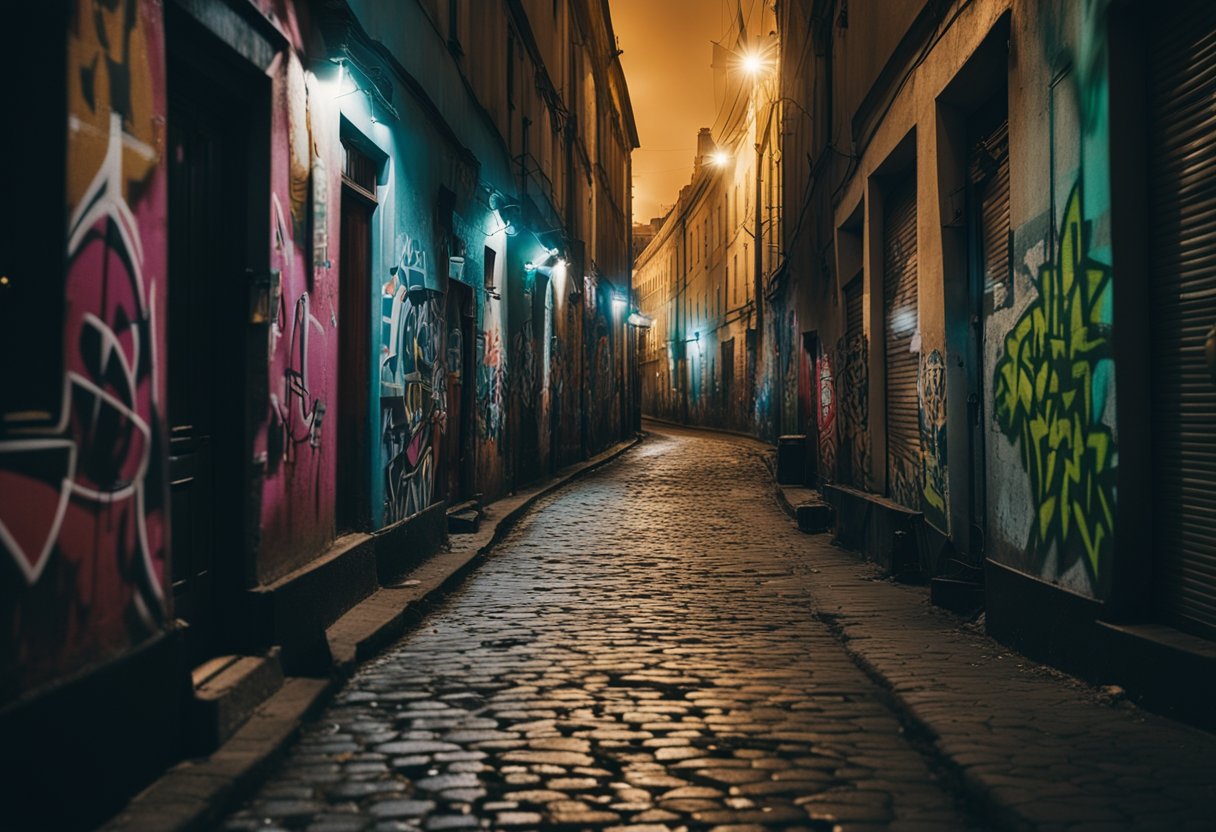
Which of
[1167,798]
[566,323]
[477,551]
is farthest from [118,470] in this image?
[566,323]

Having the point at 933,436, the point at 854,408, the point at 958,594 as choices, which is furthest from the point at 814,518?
the point at 958,594

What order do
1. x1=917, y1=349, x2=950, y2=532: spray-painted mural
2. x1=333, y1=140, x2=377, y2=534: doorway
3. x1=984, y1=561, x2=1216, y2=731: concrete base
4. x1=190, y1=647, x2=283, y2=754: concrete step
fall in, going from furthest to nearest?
1. x1=917, y1=349, x2=950, y2=532: spray-painted mural
2. x1=333, y1=140, x2=377, y2=534: doorway
3. x1=984, y1=561, x2=1216, y2=731: concrete base
4. x1=190, y1=647, x2=283, y2=754: concrete step

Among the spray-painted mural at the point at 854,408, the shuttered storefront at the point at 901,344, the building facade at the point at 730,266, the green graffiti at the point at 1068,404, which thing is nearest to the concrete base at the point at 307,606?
the green graffiti at the point at 1068,404

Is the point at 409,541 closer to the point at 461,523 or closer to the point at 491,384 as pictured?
the point at 461,523

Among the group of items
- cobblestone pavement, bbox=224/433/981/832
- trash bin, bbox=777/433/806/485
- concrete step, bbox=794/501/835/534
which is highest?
trash bin, bbox=777/433/806/485

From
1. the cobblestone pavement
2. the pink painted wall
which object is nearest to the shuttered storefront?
the cobblestone pavement

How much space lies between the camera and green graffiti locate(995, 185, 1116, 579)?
18.9ft

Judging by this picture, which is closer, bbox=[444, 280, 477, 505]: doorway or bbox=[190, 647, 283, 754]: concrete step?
bbox=[190, 647, 283, 754]: concrete step

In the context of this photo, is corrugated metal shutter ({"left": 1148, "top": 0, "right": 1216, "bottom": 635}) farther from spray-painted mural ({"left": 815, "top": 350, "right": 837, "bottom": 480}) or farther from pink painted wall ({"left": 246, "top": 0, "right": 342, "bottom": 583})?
spray-painted mural ({"left": 815, "top": 350, "right": 837, "bottom": 480})

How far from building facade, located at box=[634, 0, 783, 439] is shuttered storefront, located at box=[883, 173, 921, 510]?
39.4 ft

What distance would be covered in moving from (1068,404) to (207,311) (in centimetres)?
466

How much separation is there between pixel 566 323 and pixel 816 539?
10656 millimetres

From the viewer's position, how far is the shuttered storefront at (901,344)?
1041 centimetres

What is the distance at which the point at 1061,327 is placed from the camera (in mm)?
6262
